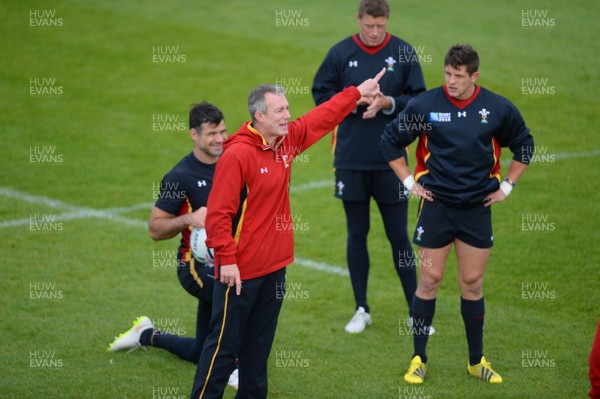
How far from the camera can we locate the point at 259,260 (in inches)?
238

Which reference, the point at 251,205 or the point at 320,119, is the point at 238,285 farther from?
the point at 320,119

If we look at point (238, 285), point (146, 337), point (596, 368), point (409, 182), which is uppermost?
point (409, 182)

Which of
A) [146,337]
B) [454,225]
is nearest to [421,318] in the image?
[454,225]

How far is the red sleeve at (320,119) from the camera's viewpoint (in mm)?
6406

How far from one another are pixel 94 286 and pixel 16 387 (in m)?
2.28

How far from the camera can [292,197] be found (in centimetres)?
1241

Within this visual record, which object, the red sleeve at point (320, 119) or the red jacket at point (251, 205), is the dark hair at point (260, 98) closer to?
the red jacket at point (251, 205)

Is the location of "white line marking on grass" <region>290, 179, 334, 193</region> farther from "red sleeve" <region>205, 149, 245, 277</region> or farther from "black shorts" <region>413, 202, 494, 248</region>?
"red sleeve" <region>205, 149, 245, 277</region>

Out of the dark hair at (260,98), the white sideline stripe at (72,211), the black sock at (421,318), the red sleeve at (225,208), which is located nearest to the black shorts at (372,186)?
the black sock at (421,318)

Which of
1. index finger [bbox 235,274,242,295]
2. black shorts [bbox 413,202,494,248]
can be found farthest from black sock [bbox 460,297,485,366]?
index finger [bbox 235,274,242,295]

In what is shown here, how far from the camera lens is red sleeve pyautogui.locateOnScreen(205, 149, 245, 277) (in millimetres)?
5816

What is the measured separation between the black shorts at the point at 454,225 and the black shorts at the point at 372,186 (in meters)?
1.21

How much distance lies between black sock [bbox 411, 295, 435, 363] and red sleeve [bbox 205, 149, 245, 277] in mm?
2085

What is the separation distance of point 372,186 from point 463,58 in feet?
6.69
